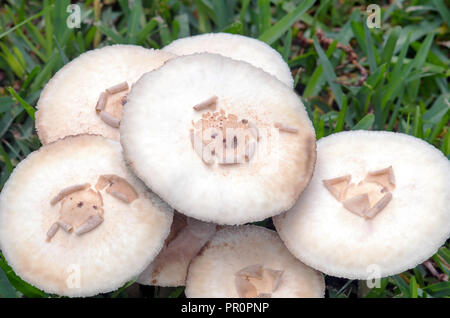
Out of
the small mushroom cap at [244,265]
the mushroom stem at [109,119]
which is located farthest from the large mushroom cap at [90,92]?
the small mushroom cap at [244,265]

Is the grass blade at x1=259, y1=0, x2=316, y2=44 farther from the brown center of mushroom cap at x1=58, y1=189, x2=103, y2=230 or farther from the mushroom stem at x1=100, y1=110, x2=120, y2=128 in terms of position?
the brown center of mushroom cap at x1=58, y1=189, x2=103, y2=230

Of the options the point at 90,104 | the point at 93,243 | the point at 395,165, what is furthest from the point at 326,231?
the point at 90,104

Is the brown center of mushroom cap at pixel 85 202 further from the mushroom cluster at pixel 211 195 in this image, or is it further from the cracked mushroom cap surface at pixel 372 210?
the cracked mushroom cap surface at pixel 372 210

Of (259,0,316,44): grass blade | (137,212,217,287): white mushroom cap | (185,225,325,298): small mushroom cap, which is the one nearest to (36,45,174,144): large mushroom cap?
(137,212,217,287): white mushroom cap

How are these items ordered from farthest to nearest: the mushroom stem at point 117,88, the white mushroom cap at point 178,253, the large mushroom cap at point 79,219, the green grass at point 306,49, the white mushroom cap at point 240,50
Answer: the green grass at point 306,49
the white mushroom cap at point 240,50
the mushroom stem at point 117,88
the white mushroom cap at point 178,253
the large mushroom cap at point 79,219

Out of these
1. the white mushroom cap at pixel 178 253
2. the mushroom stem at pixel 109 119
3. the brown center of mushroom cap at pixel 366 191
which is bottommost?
the white mushroom cap at pixel 178 253

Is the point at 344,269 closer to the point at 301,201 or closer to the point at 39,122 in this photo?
the point at 301,201
